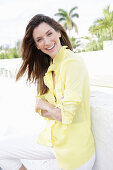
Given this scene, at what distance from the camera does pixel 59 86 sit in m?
0.95

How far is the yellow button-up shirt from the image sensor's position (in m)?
0.85

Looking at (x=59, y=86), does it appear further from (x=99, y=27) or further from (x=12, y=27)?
(x=12, y=27)

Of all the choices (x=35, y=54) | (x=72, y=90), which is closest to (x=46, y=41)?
(x=35, y=54)

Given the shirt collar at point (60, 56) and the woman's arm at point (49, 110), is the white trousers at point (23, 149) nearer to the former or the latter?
the woman's arm at point (49, 110)

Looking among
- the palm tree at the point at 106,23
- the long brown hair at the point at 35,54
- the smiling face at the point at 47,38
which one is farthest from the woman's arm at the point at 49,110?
the palm tree at the point at 106,23

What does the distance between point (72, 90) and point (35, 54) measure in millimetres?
534

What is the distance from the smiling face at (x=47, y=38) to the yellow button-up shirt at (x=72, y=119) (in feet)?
0.24

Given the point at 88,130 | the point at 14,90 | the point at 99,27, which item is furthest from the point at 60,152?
the point at 99,27

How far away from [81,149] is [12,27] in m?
42.1

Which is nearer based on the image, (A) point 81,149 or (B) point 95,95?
(A) point 81,149

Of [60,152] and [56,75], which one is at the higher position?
[56,75]

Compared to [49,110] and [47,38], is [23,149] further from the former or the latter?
[47,38]

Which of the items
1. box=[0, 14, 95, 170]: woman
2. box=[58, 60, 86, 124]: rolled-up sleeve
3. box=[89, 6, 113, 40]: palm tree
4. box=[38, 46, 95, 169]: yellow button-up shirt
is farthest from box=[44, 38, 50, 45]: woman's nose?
box=[89, 6, 113, 40]: palm tree

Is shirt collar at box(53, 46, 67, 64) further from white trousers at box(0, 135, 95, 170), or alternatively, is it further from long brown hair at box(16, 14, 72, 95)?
white trousers at box(0, 135, 95, 170)
